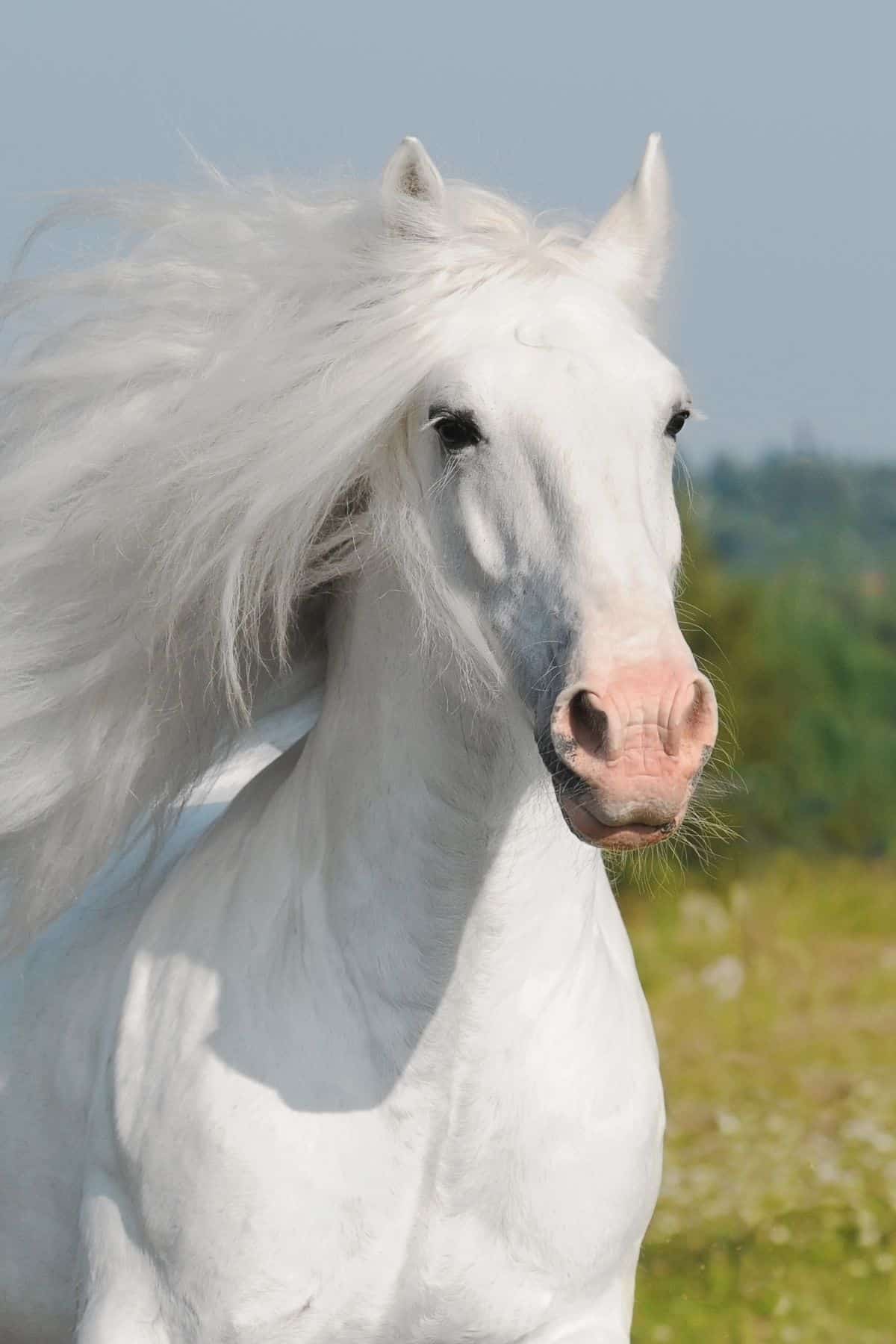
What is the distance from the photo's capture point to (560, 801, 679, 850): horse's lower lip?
2037 millimetres

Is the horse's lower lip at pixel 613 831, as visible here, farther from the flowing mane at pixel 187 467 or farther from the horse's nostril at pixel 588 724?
the flowing mane at pixel 187 467

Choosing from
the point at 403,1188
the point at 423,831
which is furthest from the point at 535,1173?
the point at 423,831

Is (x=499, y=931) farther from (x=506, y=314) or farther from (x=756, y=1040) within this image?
(x=756, y=1040)

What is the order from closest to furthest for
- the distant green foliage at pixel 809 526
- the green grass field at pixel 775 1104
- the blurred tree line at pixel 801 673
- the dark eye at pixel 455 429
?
1. the dark eye at pixel 455 429
2. the green grass field at pixel 775 1104
3. the blurred tree line at pixel 801 673
4. the distant green foliage at pixel 809 526

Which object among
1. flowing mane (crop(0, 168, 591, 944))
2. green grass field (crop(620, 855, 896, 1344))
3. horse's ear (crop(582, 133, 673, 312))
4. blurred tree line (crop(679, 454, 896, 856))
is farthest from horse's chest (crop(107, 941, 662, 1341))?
blurred tree line (crop(679, 454, 896, 856))

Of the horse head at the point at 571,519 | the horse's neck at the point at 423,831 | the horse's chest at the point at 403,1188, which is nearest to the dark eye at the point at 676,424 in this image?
the horse head at the point at 571,519

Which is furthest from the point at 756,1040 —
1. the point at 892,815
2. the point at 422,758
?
the point at 422,758

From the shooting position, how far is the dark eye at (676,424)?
93.2 inches

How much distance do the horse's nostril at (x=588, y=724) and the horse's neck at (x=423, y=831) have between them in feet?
1.29

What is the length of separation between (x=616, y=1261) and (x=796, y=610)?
10.3m

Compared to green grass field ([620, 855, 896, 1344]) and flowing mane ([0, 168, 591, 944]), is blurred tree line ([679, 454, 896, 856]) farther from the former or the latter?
flowing mane ([0, 168, 591, 944])

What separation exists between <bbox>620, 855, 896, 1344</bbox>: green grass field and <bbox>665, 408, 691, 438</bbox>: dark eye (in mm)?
2387

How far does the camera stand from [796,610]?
1258cm

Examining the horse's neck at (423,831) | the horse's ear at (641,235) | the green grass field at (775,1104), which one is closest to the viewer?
the horse's neck at (423,831)
